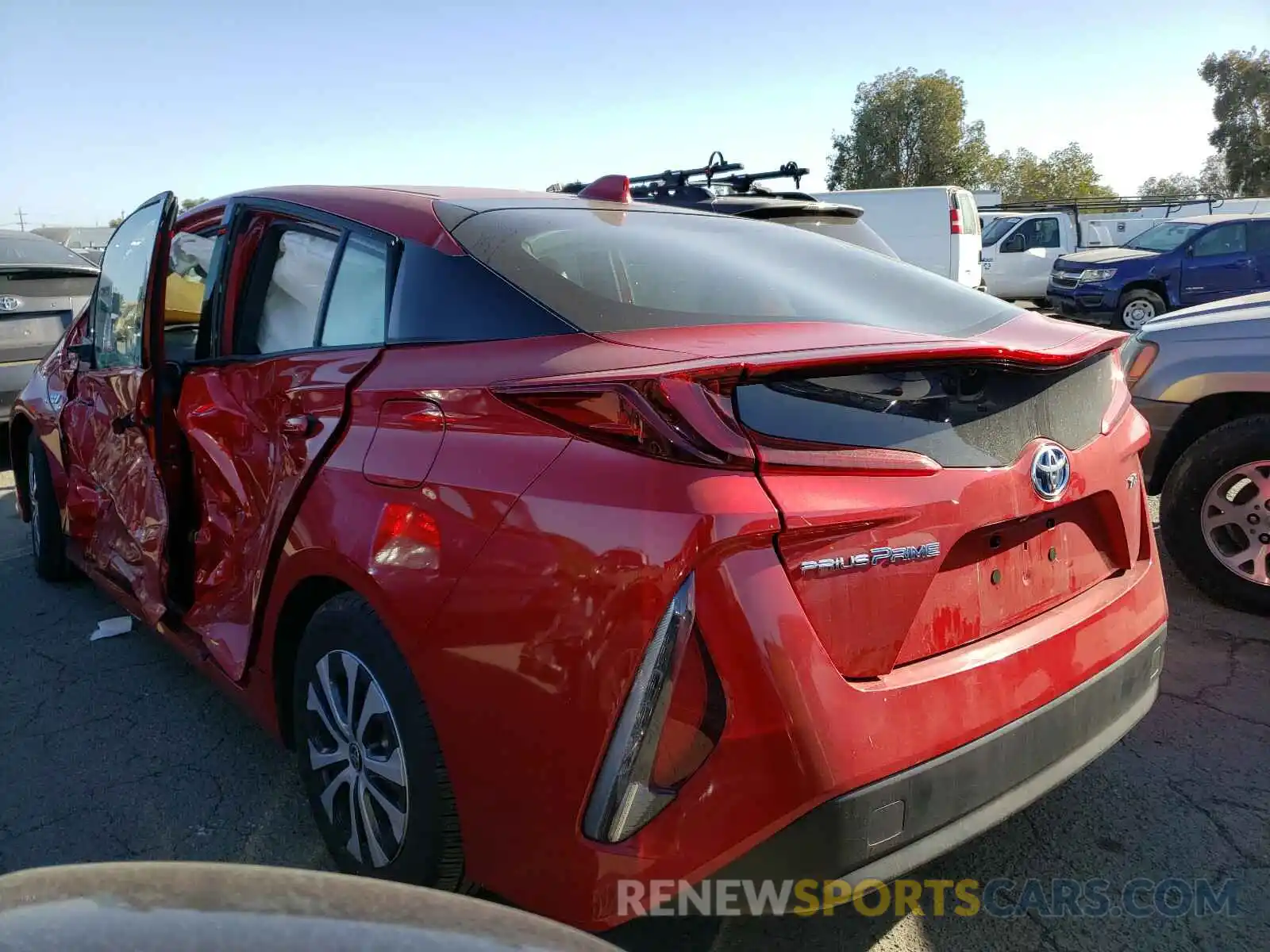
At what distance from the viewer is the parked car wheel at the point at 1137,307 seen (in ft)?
47.8

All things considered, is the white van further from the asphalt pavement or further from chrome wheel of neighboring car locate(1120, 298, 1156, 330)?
the asphalt pavement

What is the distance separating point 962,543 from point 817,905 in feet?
2.27

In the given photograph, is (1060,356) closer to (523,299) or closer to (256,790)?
(523,299)

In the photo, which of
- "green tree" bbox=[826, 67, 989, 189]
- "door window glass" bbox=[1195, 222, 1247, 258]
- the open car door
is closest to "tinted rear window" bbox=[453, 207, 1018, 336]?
the open car door

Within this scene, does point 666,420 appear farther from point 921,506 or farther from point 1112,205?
point 1112,205

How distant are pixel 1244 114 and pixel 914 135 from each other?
51.5 ft

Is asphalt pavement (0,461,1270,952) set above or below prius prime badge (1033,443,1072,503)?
below

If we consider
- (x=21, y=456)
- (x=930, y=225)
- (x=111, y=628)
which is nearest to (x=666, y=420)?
(x=111, y=628)

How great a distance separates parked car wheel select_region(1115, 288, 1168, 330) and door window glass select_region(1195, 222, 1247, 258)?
88 cm

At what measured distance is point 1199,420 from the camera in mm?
4113

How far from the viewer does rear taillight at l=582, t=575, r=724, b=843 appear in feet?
5.09

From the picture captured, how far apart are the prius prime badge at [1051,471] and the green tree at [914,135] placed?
44057 mm

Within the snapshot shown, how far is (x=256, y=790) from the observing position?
287 centimetres

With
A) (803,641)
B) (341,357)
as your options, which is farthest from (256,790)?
(803,641)
